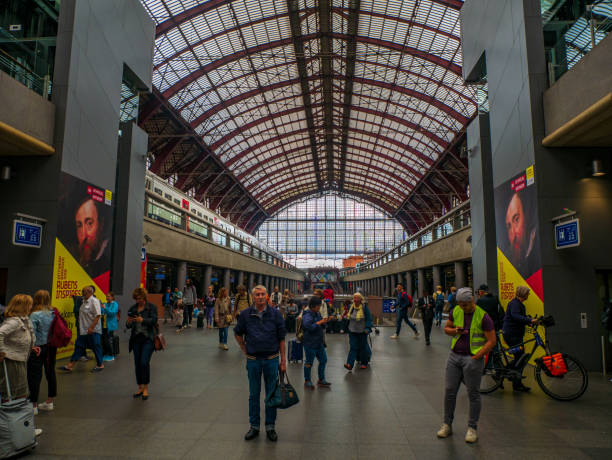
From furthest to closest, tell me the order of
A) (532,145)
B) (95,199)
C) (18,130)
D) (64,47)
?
(95,199) → (64,47) → (532,145) → (18,130)

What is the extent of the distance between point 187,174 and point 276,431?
125 feet

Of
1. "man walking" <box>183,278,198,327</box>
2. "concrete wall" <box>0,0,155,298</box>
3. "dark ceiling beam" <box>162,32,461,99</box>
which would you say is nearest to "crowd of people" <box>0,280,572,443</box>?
"concrete wall" <box>0,0,155,298</box>

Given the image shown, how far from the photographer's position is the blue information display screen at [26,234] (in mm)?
8820

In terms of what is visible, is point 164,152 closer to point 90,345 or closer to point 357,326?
point 90,345

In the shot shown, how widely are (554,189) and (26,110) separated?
1162 centimetres

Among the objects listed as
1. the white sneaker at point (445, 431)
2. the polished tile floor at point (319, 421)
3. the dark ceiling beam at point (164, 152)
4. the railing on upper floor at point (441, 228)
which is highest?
the dark ceiling beam at point (164, 152)

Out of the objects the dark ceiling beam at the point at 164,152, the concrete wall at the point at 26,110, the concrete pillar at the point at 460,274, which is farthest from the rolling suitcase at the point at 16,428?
the dark ceiling beam at the point at 164,152

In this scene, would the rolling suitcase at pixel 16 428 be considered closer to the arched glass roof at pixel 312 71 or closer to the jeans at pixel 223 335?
the jeans at pixel 223 335

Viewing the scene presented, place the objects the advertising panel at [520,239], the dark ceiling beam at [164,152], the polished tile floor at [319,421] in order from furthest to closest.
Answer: the dark ceiling beam at [164,152], the advertising panel at [520,239], the polished tile floor at [319,421]

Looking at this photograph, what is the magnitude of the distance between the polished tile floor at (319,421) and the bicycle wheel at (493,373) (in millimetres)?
165

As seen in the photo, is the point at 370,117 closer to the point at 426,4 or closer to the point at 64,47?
the point at 426,4

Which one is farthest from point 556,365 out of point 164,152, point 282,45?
point 164,152

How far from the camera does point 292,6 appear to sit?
27234 mm

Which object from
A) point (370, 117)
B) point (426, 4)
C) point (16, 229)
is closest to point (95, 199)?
point (16, 229)
